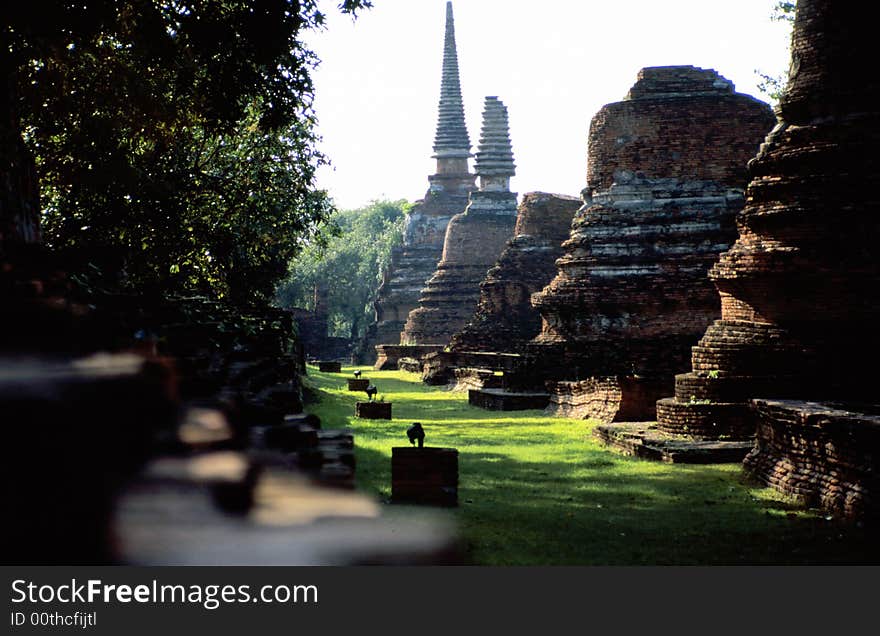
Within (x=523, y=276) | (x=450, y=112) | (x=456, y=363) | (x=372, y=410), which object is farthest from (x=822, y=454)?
(x=450, y=112)

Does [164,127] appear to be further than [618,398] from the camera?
No

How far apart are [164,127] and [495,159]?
33891 millimetres

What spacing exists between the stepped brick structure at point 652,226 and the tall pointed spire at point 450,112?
3435 cm

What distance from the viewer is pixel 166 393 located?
5.57m

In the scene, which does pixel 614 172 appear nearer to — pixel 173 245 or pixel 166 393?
pixel 173 245

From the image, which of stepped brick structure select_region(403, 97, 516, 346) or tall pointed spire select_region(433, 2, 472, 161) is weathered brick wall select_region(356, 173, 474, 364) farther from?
stepped brick structure select_region(403, 97, 516, 346)

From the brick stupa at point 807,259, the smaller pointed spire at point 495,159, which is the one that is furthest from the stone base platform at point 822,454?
the smaller pointed spire at point 495,159

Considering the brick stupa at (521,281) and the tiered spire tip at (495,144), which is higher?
the tiered spire tip at (495,144)

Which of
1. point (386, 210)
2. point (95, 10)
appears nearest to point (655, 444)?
point (95, 10)

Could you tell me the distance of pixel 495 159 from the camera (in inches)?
1797

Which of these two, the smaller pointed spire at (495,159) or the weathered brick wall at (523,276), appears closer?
the weathered brick wall at (523,276)

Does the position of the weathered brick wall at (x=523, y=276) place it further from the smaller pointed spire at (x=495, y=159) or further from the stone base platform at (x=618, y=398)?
the smaller pointed spire at (x=495, y=159)

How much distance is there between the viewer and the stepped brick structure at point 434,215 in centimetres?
4769

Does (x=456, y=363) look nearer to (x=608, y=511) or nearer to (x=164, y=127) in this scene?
(x=164, y=127)
